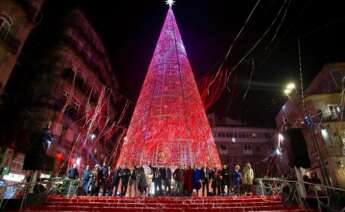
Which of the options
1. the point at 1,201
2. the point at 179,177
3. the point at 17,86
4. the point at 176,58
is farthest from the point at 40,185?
the point at 17,86

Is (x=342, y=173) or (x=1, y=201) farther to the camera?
(x=342, y=173)

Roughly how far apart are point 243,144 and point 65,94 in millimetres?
29947

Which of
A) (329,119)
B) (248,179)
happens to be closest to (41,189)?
(248,179)

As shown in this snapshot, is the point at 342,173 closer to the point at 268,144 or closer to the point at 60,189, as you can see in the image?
the point at 268,144

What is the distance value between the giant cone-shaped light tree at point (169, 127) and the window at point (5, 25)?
11.2 m

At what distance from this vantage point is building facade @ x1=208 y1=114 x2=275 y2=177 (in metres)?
37.9

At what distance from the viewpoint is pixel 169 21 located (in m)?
15.7

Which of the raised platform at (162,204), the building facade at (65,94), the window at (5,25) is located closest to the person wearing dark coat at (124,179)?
the raised platform at (162,204)

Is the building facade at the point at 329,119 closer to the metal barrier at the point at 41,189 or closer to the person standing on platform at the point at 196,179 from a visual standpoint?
the person standing on platform at the point at 196,179

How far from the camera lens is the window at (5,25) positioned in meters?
15.7

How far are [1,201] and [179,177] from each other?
6.46 m

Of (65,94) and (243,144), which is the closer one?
(65,94)

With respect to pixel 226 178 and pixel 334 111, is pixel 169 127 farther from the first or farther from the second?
pixel 334 111

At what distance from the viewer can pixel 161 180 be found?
10000 mm
